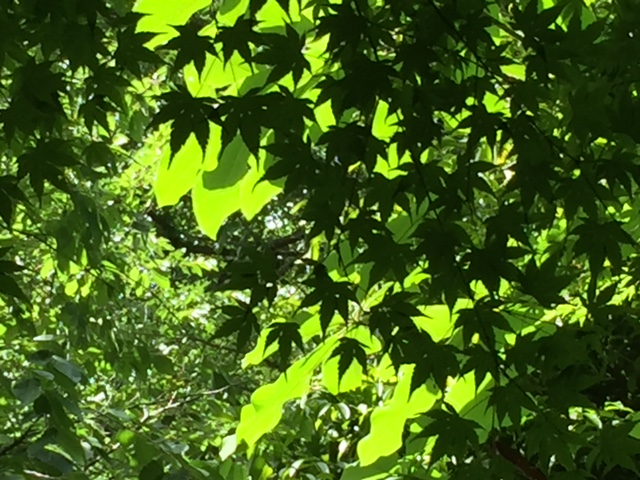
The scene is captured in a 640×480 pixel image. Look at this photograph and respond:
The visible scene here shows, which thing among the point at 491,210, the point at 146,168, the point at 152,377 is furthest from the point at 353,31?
the point at 152,377

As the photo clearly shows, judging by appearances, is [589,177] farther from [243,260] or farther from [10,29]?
[10,29]

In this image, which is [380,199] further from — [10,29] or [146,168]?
[146,168]

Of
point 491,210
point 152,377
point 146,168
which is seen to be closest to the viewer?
point 491,210

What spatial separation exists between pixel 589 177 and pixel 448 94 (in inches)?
6.1

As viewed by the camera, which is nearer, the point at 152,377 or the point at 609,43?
the point at 609,43

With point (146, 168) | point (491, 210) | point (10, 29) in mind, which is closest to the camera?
point (10, 29)

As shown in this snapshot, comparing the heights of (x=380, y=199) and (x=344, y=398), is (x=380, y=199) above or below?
below

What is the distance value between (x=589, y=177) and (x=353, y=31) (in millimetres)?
256

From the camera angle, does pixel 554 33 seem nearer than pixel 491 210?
Yes

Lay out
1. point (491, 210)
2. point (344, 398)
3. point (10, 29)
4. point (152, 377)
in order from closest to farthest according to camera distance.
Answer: point (10, 29) < point (491, 210) < point (344, 398) < point (152, 377)

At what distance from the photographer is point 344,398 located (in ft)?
5.41

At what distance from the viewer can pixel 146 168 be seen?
2.26 m

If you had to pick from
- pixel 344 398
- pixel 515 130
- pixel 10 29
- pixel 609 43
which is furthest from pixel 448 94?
pixel 344 398

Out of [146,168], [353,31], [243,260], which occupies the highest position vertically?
[146,168]
